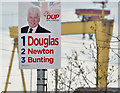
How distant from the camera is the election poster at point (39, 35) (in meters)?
3.85

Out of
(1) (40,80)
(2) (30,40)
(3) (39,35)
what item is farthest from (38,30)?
(1) (40,80)

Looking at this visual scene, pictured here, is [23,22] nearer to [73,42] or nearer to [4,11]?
[4,11]

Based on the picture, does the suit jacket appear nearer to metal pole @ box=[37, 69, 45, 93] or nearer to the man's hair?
the man's hair

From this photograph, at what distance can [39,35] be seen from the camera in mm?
3885

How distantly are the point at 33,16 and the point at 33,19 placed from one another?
0.18ft

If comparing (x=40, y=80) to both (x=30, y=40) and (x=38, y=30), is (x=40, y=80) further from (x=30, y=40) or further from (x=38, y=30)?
(x=38, y=30)

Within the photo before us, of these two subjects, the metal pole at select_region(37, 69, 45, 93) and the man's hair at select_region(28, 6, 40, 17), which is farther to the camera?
the metal pole at select_region(37, 69, 45, 93)

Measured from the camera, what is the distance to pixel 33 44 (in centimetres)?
393

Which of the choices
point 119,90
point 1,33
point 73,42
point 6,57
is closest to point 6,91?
point 6,57

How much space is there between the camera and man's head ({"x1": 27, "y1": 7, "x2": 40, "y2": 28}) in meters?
3.83

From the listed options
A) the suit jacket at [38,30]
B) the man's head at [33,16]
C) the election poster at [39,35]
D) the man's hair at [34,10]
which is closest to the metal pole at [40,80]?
the election poster at [39,35]

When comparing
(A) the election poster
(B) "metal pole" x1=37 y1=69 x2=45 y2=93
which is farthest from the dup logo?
(B) "metal pole" x1=37 y1=69 x2=45 y2=93

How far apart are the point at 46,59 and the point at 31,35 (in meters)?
0.39

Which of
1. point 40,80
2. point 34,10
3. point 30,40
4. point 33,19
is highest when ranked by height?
point 34,10
